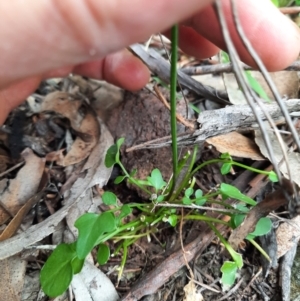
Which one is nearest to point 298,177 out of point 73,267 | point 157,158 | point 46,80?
point 157,158

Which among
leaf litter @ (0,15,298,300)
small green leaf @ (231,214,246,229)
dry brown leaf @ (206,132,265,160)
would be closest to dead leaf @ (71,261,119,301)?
leaf litter @ (0,15,298,300)

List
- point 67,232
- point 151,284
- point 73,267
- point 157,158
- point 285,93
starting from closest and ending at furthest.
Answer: point 73,267
point 151,284
point 67,232
point 157,158
point 285,93

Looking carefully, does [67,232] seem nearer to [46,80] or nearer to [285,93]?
[46,80]

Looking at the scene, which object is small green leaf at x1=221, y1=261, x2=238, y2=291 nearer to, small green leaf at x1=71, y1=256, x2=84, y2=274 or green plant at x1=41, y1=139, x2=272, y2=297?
green plant at x1=41, y1=139, x2=272, y2=297

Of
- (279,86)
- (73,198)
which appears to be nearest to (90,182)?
(73,198)

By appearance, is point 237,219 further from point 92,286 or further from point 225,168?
point 92,286

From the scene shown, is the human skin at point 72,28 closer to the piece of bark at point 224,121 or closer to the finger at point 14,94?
the piece of bark at point 224,121

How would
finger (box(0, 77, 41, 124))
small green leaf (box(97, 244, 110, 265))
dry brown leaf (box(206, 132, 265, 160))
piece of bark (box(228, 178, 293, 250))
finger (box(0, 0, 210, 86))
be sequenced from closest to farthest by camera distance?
finger (box(0, 0, 210, 86)), piece of bark (box(228, 178, 293, 250)), small green leaf (box(97, 244, 110, 265)), dry brown leaf (box(206, 132, 265, 160)), finger (box(0, 77, 41, 124))

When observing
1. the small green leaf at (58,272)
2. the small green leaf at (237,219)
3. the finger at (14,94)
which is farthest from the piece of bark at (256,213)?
the finger at (14,94)
